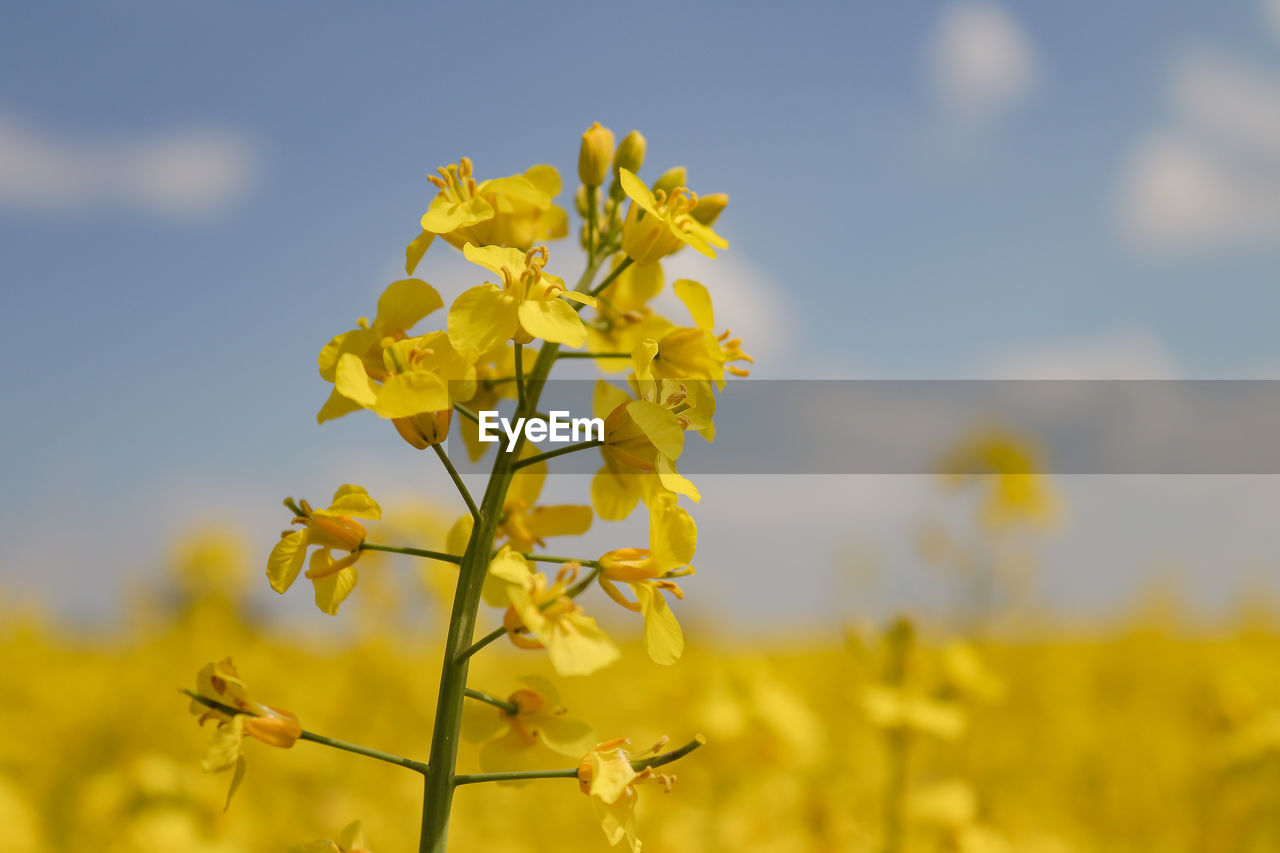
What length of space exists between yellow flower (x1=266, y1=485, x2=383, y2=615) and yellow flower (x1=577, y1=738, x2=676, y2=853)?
0.30 m

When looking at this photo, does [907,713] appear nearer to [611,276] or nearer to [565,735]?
[565,735]

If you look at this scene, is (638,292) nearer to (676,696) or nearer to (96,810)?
(96,810)

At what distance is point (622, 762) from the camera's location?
89 cm

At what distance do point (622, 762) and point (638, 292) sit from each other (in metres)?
0.52

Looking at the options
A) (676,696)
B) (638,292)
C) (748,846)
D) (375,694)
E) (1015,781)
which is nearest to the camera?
(638,292)

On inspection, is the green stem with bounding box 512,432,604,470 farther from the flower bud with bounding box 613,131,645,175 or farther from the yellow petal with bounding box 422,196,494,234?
the flower bud with bounding box 613,131,645,175

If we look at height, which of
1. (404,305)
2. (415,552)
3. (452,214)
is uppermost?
(452,214)

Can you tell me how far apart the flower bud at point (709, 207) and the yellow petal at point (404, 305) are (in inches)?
12.9

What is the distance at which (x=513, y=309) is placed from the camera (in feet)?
2.83

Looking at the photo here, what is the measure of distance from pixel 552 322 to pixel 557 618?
270mm

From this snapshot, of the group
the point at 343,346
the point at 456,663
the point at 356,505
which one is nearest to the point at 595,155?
the point at 343,346

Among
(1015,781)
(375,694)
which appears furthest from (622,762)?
(1015,781)

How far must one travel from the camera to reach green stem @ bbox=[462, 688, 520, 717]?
89 cm

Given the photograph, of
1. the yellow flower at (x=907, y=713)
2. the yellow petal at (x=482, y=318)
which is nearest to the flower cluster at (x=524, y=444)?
the yellow petal at (x=482, y=318)
